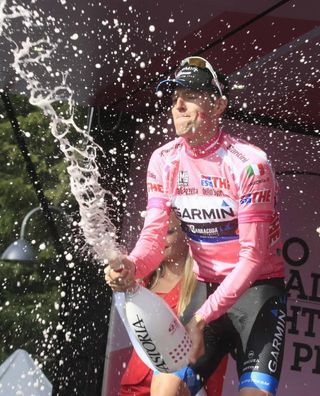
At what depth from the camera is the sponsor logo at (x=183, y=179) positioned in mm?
4125

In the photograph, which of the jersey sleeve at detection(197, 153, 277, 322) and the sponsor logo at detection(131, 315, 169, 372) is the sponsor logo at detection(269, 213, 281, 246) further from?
the sponsor logo at detection(131, 315, 169, 372)

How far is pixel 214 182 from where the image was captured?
4.05 meters

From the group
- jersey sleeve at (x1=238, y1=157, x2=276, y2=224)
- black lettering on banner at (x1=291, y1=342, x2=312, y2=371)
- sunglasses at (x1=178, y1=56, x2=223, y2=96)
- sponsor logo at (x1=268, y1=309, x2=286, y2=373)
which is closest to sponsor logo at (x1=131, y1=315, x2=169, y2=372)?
sponsor logo at (x1=268, y1=309, x2=286, y2=373)

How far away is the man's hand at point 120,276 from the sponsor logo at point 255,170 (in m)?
0.74

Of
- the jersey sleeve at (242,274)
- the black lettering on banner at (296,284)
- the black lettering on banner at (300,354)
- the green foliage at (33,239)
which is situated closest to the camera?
the jersey sleeve at (242,274)

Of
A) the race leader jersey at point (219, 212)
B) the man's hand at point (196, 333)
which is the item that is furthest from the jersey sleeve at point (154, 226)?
the man's hand at point (196, 333)

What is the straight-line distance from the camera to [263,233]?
12.6 feet

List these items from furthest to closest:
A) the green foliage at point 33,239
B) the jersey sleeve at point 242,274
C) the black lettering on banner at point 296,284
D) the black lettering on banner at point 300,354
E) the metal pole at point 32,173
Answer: the green foliage at point 33,239 → the metal pole at point 32,173 → the black lettering on banner at point 296,284 → the black lettering on banner at point 300,354 → the jersey sleeve at point 242,274

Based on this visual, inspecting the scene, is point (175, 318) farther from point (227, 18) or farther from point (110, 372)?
point (110, 372)

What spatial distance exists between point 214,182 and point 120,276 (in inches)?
29.9

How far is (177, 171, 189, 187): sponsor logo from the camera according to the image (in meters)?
4.12

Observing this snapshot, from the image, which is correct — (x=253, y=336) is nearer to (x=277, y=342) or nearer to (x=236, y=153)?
(x=277, y=342)

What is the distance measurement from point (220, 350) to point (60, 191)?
15251 millimetres

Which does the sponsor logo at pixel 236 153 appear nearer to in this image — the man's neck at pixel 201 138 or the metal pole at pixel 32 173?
the man's neck at pixel 201 138
